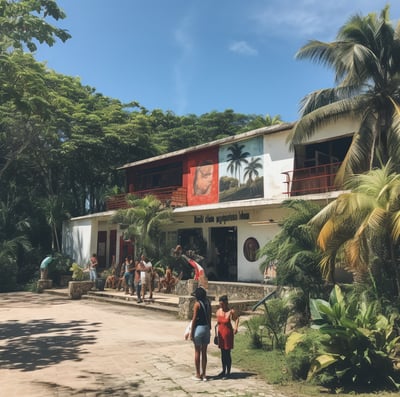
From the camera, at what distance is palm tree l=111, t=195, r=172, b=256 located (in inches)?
741

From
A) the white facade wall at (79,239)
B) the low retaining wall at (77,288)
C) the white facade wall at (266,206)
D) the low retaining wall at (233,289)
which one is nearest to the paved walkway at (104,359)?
the low retaining wall at (233,289)

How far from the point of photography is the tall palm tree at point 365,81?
12.7m

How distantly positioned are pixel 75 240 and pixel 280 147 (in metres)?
14.7

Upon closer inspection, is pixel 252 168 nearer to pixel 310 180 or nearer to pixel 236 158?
pixel 236 158

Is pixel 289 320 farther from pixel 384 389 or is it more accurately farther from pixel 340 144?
pixel 340 144

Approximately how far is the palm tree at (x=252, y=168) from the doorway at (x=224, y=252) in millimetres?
2964

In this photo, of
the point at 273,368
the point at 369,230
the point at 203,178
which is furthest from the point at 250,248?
the point at 273,368

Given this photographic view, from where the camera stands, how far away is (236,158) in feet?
61.5

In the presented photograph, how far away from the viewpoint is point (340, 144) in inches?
669

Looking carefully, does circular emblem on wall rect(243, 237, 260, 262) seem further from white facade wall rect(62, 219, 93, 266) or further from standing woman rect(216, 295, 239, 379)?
white facade wall rect(62, 219, 93, 266)

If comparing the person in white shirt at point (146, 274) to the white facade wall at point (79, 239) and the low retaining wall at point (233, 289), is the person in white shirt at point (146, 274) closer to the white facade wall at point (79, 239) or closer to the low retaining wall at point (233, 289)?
the low retaining wall at point (233, 289)

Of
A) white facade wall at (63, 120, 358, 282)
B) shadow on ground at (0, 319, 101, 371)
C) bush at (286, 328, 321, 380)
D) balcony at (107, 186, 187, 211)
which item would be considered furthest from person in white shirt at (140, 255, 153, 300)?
bush at (286, 328, 321, 380)

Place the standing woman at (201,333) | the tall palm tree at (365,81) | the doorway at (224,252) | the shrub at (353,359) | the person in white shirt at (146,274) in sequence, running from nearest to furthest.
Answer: the shrub at (353,359) < the standing woman at (201,333) < the tall palm tree at (365,81) < the person in white shirt at (146,274) < the doorway at (224,252)

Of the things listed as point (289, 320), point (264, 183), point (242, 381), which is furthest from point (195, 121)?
point (242, 381)
